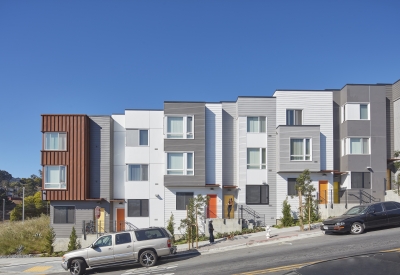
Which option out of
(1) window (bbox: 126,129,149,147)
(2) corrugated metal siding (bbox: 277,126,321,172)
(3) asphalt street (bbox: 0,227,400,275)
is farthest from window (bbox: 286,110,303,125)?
(3) asphalt street (bbox: 0,227,400,275)

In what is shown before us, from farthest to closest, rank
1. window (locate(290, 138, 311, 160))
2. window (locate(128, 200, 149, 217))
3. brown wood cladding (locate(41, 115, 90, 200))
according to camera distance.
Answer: window (locate(128, 200, 149, 217)) < window (locate(290, 138, 311, 160)) < brown wood cladding (locate(41, 115, 90, 200))

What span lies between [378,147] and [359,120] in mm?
2411

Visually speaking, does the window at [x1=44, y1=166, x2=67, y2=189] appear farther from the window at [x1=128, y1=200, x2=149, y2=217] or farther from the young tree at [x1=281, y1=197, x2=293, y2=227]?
the young tree at [x1=281, y1=197, x2=293, y2=227]

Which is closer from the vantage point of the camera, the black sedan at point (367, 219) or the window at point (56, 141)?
the black sedan at point (367, 219)

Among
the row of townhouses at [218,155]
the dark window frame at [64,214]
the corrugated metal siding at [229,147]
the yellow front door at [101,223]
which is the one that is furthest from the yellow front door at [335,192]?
the dark window frame at [64,214]

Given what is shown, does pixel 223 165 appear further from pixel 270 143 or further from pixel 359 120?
pixel 359 120

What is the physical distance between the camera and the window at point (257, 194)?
95.4 ft

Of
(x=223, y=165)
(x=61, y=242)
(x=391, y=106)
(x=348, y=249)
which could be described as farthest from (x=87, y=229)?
(x=391, y=106)

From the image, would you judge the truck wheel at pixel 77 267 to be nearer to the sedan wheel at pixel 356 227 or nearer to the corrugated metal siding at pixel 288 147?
the sedan wheel at pixel 356 227

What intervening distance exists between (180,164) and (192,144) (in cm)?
171

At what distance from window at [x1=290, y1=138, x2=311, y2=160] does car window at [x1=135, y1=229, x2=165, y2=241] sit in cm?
1442

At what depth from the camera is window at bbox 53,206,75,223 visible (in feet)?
93.5

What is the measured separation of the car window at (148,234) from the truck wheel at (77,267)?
99.6 inches

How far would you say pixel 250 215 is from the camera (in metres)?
28.9
